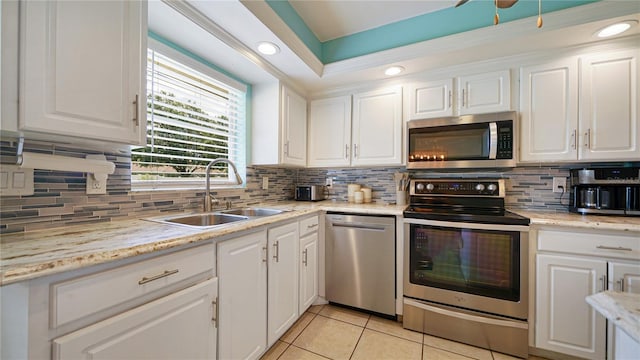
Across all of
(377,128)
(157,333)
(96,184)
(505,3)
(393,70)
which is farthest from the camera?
(377,128)

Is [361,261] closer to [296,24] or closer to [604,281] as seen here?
[604,281]

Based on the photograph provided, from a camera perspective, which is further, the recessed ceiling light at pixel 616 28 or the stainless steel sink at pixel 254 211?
the stainless steel sink at pixel 254 211

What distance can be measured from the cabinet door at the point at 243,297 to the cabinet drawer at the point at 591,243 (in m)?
1.83

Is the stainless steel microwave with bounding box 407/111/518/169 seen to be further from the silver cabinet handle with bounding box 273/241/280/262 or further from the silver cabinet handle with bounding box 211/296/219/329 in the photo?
the silver cabinet handle with bounding box 211/296/219/329

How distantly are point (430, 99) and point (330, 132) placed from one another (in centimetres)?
100

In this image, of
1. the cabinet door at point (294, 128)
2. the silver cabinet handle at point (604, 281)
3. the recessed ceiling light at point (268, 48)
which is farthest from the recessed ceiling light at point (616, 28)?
the cabinet door at point (294, 128)

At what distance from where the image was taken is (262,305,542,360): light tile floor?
1.60 meters

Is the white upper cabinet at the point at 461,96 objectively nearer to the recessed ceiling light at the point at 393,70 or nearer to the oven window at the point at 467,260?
the recessed ceiling light at the point at 393,70

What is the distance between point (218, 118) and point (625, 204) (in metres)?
3.08

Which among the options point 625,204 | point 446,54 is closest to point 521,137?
point 625,204

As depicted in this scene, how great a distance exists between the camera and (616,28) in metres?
1.52

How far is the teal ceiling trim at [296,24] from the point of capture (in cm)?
172

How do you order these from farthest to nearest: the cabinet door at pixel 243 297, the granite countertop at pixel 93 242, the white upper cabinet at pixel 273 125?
the white upper cabinet at pixel 273 125, the cabinet door at pixel 243 297, the granite countertop at pixel 93 242

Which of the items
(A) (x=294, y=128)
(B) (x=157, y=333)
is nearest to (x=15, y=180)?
(B) (x=157, y=333)
